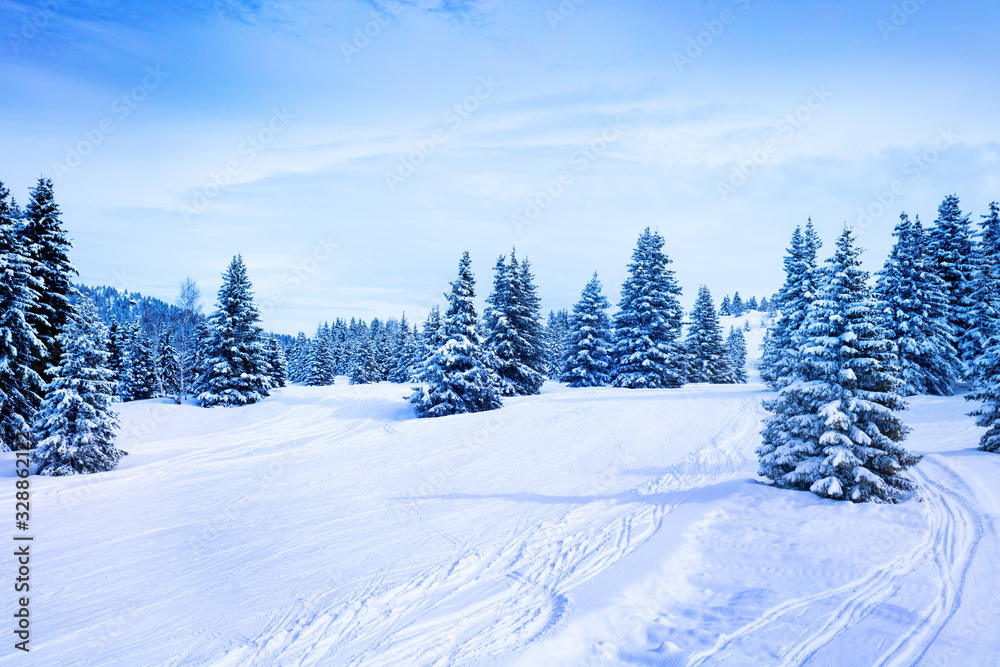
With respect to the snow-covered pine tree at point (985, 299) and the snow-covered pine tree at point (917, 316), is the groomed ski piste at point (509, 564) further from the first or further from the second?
the snow-covered pine tree at point (917, 316)

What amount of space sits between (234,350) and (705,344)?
4005cm

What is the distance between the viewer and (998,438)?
45.6 ft

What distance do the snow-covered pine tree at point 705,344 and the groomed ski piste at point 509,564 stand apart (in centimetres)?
2969

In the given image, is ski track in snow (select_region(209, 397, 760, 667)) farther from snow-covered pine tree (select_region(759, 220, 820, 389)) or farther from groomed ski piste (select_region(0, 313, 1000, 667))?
snow-covered pine tree (select_region(759, 220, 820, 389))

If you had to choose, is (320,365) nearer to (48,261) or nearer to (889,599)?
(48,261)

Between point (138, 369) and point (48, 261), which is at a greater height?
point (48, 261)

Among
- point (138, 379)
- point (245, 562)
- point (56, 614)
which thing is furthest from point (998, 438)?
point (138, 379)

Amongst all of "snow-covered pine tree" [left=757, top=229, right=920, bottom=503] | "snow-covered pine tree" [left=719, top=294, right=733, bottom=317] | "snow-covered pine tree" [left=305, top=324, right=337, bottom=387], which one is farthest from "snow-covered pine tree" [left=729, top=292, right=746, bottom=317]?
"snow-covered pine tree" [left=757, top=229, right=920, bottom=503]

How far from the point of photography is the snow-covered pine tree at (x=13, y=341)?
17.5 meters

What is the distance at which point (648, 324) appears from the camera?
33.9 meters

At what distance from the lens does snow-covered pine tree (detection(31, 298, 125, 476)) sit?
572 inches

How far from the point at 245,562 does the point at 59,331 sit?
20.6 meters

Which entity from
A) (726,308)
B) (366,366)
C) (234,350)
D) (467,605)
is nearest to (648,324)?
(234,350)

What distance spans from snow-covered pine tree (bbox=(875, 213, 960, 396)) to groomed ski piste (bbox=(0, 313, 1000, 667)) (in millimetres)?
12658
